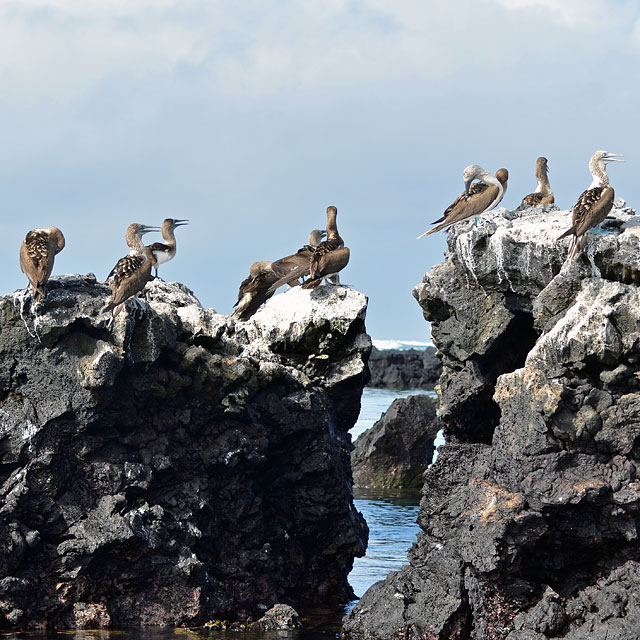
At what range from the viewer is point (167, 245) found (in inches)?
744

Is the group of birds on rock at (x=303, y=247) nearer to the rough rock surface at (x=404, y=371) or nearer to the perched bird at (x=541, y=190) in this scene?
the perched bird at (x=541, y=190)

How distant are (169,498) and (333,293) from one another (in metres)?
4.37

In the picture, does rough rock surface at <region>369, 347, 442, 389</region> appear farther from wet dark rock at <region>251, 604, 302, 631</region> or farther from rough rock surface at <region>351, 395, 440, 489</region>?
wet dark rock at <region>251, 604, 302, 631</region>

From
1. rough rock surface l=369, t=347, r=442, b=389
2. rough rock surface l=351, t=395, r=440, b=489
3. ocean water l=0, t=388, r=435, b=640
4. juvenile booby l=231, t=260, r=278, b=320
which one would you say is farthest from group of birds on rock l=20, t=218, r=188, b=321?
rough rock surface l=369, t=347, r=442, b=389

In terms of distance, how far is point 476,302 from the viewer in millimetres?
16094

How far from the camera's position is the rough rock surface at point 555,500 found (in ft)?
43.7

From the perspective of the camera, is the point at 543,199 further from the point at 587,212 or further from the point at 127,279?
the point at 127,279

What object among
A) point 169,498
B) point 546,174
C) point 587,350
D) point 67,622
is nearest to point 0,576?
point 67,622

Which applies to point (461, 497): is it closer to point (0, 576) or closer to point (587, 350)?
point (587, 350)

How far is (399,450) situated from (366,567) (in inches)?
469

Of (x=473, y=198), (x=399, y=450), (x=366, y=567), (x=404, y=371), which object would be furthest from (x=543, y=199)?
(x=404, y=371)

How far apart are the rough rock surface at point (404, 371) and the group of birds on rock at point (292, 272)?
44.2 meters

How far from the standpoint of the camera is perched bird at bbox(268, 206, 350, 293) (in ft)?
59.0

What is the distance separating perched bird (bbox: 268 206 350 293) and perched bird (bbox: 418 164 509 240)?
1601 mm
